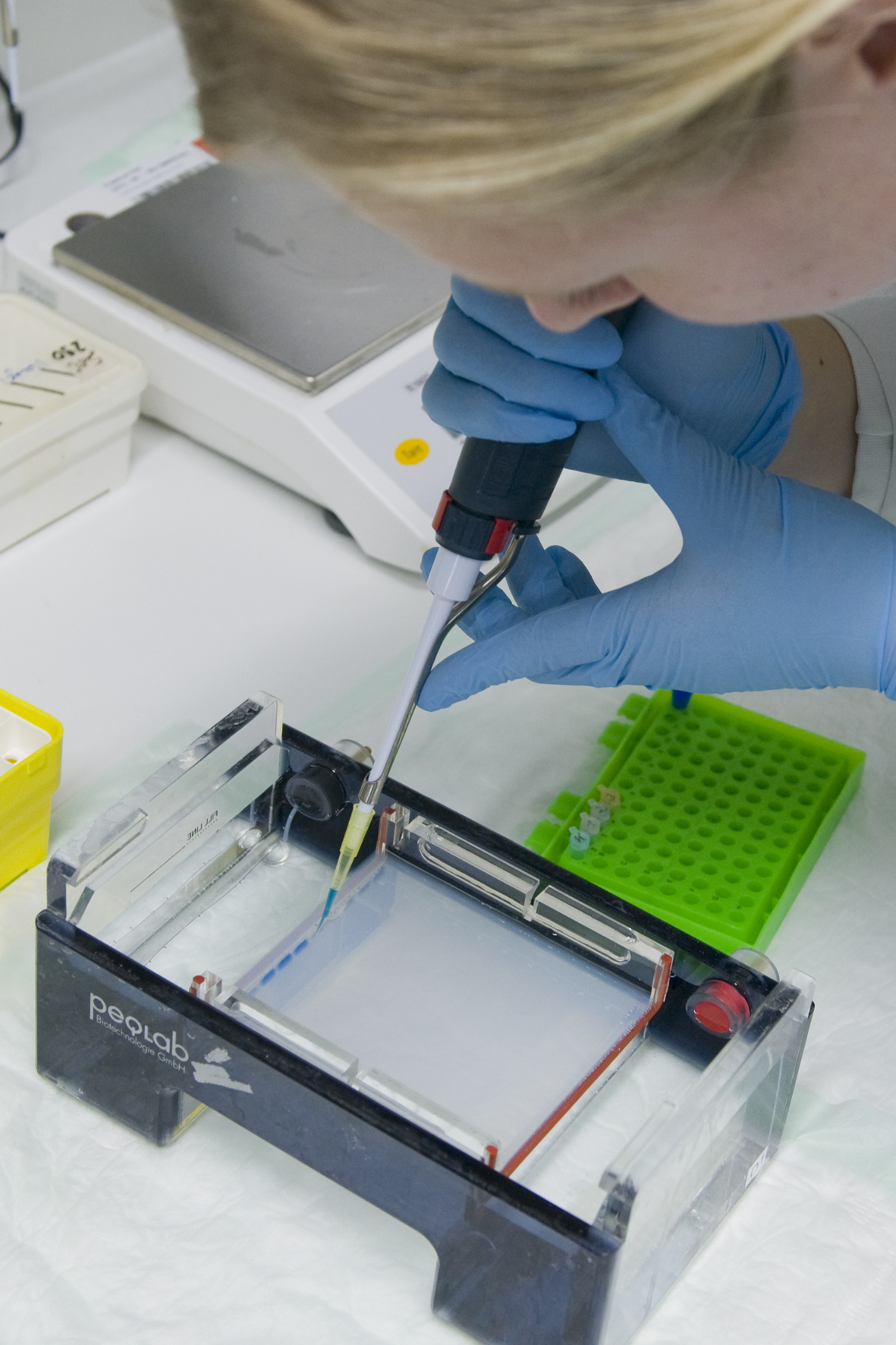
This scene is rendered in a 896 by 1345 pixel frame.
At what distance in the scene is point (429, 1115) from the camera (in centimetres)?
79

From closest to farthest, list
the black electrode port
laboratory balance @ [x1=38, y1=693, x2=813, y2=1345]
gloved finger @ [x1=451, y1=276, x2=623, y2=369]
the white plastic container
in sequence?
laboratory balance @ [x1=38, y1=693, x2=813, y2=1345] → gloved finger @ [x1=451, y1=276, x2=623, y2=369] → the black electrode port → the white plastic container

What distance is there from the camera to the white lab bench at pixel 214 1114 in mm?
799

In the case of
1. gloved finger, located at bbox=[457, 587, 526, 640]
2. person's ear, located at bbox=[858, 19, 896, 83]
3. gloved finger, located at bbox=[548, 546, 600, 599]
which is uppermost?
person's ear, located at bbox=[858, 19, 896, 83]

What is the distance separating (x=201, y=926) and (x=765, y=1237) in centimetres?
40

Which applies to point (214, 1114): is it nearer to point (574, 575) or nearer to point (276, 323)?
Result: point (574, 575)

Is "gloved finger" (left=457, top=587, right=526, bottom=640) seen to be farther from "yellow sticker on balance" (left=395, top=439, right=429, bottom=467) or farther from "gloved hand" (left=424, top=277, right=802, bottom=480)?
"yellow sticker on balance" (left=395, top=439, right=429, bottom=467)

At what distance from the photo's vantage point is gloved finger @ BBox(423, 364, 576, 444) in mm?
868

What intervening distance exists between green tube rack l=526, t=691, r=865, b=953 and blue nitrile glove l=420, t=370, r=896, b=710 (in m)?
0.13

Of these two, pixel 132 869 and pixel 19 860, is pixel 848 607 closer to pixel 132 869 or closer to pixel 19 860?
pixel 132 869

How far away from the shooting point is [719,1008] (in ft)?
2.81

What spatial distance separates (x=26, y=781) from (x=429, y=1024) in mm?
320

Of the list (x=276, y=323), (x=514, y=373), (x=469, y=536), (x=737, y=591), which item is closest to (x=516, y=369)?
(x=514, y=373)

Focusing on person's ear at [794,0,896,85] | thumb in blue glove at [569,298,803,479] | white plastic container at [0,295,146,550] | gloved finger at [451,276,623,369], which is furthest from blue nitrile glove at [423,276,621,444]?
white plastic container at [0,295,146,550]

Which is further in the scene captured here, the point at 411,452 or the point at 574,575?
the point at 411,452
